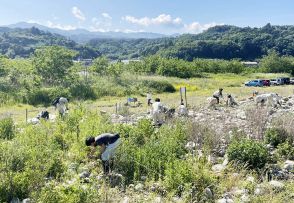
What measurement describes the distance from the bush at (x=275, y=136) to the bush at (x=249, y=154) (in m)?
1.46

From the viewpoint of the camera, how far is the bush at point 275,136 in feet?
33.2

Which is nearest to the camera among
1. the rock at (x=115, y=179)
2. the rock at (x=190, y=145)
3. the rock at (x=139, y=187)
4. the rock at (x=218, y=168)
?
the rock at (x=139, y=187)

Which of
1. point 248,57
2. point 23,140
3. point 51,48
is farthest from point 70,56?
point 248,57

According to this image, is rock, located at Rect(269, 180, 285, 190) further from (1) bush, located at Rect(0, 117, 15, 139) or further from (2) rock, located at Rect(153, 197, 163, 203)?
(1) bush, located at Rect(0, 117, 15, 139)

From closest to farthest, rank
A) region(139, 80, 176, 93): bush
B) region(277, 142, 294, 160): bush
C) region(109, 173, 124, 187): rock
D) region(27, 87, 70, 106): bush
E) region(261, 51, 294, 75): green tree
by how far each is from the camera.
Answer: region(109, 173, 124, 187): rock, region(277, 142, 294, 160): bush, region(27, 87, 70, 106): bush, region(139, 80, 176, 93): bush, region(261, 51, 294, 75): green tree

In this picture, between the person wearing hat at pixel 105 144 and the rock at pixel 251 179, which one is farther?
the person wearing hat at pixel 105 144

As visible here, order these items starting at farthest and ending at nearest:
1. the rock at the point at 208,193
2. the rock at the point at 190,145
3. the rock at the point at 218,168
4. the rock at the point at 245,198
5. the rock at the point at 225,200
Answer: the rock at the point at 190,145, the rock at the point at 218,168, the rock at the point at 208,193, the rock at the point at 225,200, the rock at the point at 245,198

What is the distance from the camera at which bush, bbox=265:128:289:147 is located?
10.1 m

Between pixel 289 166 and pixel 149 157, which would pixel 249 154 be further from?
pixel 149 157

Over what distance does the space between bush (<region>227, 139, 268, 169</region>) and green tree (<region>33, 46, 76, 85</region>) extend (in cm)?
2363

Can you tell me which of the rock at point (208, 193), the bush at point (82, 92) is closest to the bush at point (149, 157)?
the rock at point (208, 193)

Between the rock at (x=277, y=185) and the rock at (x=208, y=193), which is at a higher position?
the rock at (x=277, y=185)

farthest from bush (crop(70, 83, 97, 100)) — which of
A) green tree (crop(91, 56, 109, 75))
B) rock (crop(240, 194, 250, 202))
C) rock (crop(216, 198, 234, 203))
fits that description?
rock (crop(240, 194, 250, 202))

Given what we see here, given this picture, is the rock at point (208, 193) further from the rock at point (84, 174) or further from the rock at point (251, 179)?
the rock at point (84, 174)
